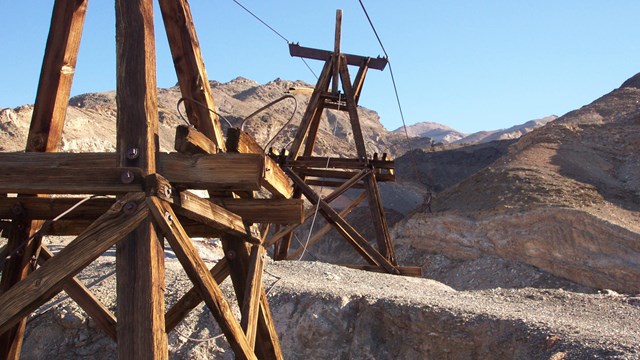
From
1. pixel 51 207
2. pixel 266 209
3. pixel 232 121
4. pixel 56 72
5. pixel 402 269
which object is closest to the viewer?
pixel 56 72

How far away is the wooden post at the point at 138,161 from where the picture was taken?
12.5 ft

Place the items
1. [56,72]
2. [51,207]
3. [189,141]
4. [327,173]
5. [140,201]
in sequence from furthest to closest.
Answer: [327,173] → [51,207] → [56,72] → [189,141] → [140,201]

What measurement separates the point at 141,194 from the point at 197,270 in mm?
562

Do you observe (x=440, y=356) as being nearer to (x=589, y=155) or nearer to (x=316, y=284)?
(x=316, y=284)

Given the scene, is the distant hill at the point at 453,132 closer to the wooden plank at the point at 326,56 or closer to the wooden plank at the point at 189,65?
the wooden plank at the point at 326,56

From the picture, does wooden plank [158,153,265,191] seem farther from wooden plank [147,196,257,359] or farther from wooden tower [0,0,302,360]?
wooden plank [147,196,257,359]

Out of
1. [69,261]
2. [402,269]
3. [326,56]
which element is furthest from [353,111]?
[69,261]

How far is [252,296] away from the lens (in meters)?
4.97

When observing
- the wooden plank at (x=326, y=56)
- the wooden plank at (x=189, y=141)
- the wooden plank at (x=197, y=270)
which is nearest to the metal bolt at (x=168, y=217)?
the wooden plank at (x=197, y=270)

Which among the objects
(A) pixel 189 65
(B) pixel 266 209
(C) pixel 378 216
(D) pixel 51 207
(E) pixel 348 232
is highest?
(A) pixel 189 65

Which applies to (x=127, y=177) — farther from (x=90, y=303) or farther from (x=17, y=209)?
(x=90, y=303)

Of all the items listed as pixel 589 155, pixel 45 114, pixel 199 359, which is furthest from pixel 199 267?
pixel 589 155

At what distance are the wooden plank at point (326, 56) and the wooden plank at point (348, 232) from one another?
264cm

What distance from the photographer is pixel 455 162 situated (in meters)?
43.7
